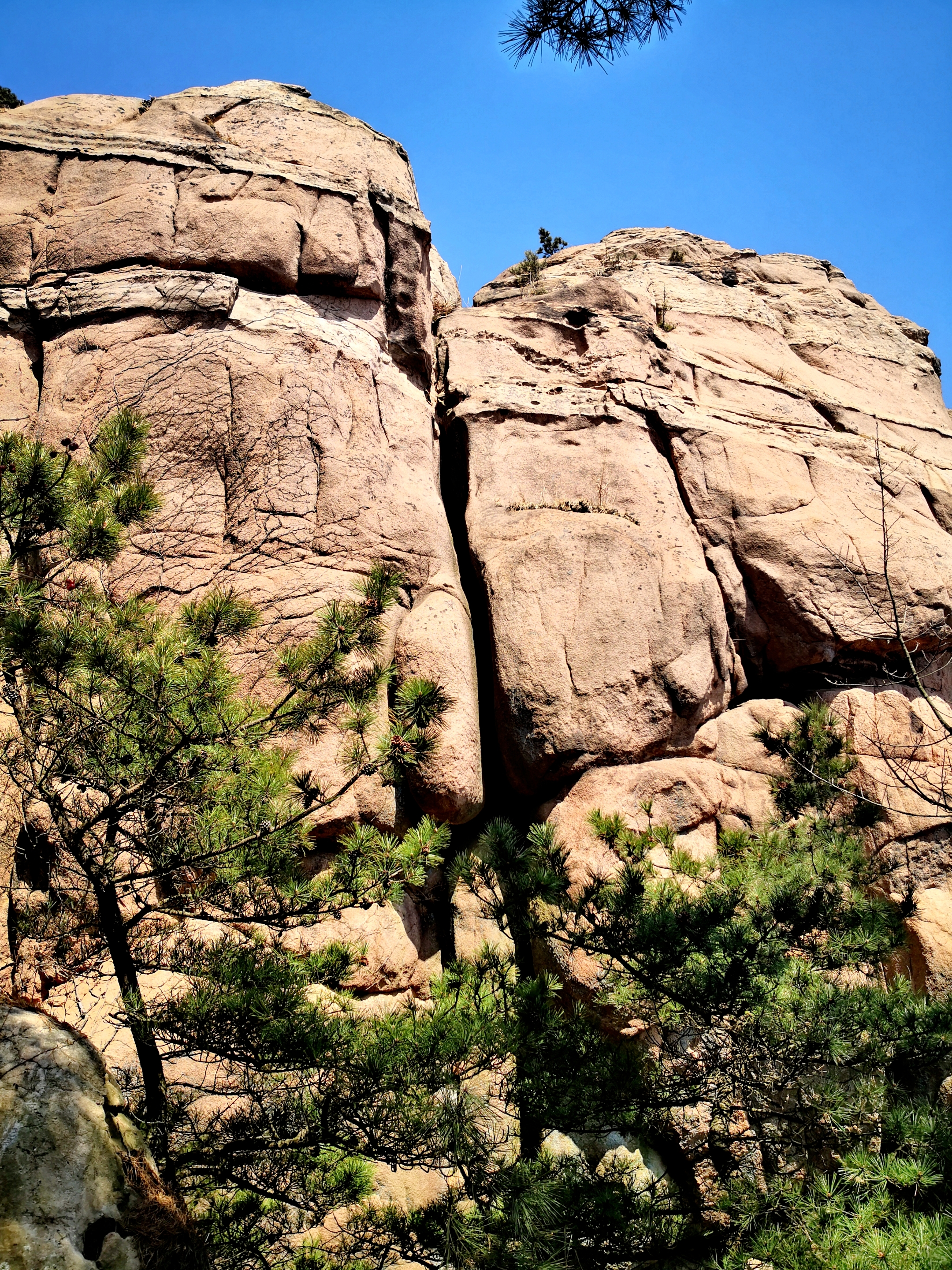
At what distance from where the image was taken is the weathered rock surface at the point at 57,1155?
12.2ft

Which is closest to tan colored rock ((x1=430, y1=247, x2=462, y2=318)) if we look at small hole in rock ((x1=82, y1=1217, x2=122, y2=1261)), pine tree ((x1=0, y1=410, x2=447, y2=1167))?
pine tree ((x1=0, y1=410, x2=447, y2=1167))

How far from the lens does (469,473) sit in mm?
9898

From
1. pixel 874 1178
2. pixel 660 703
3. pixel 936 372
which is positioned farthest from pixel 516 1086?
pixel 936 372

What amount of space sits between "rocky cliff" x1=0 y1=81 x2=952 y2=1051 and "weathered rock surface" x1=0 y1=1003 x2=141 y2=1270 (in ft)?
10.0

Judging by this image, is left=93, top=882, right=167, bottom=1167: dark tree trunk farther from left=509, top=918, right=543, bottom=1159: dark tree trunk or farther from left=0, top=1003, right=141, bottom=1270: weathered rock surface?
left=509, top=918, right=543, bottom=1159: dark tree trunk

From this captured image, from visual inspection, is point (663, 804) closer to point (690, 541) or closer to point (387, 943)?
point (387, 943)

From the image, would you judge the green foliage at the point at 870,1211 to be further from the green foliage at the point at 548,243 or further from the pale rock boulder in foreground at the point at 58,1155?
the green foliage at the point at 548,243

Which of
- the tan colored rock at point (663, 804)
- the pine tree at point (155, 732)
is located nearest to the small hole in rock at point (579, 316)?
the tan colored rock at point (663, 804)

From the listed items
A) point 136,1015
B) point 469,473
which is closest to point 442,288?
point 469,473

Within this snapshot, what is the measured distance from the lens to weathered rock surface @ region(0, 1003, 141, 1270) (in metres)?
3.72

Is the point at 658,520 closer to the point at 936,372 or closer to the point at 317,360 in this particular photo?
the point at 317,360

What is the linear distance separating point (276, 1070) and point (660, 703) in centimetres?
472

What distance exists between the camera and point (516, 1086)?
17.4 feet

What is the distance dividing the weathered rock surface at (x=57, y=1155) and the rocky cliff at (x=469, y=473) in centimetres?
306
